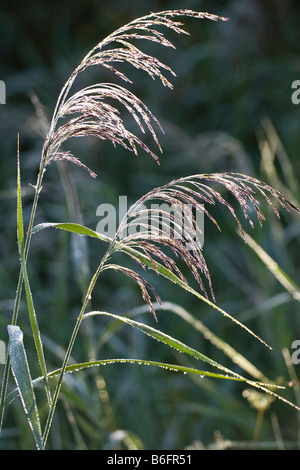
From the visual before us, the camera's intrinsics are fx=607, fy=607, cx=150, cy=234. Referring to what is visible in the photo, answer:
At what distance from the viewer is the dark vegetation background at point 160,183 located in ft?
5.20

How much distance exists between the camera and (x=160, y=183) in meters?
2.69

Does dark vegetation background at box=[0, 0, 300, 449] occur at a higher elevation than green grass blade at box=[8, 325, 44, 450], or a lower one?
higher

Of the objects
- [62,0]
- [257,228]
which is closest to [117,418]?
[257,228]

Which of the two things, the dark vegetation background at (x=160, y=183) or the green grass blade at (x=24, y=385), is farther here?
the dark vegetation background at (x=160, y=183)

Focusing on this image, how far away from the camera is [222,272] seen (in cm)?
227

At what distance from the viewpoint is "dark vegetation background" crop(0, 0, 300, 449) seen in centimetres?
158

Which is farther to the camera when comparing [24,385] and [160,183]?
[160,183]

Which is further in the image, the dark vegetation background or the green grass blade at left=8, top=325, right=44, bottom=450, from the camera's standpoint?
the dark vegetation background

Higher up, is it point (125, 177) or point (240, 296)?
point (125, 177)

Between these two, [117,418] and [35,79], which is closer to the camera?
[117,418]

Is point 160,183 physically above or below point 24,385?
above

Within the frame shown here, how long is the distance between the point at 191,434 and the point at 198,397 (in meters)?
0.15

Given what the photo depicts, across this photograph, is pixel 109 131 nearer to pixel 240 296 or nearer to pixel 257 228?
pixel 257 228

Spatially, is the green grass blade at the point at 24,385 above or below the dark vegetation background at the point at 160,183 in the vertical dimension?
below
